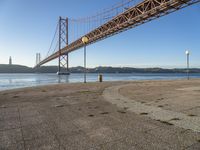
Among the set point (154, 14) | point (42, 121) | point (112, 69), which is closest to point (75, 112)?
point (42, 121)

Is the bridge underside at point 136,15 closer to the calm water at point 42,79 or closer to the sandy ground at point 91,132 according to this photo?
the calm water at point 42,79

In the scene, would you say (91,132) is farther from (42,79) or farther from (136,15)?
(42,79)

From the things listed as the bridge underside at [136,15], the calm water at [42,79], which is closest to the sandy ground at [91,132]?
the calm water at [42,79]

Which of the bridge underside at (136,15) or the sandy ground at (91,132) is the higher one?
the bridge underside at (136,15)

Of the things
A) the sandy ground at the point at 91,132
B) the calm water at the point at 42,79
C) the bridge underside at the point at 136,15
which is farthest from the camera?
the calm water at the point at 42,79

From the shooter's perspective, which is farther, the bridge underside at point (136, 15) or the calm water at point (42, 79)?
the calm water at point (42, 79)

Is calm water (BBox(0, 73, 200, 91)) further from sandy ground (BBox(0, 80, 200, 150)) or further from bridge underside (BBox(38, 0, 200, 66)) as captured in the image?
sandy ground (BBox(0, 80, 200, 150))

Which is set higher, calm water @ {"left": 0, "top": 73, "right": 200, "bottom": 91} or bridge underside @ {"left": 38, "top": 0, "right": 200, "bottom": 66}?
bridge underside @ {"left": 38, "top": 0, "right": 200, "bottom": 66}

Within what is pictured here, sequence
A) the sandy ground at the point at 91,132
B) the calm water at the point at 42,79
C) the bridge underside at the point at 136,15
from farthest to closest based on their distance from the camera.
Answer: the calm water at the point at 42,79 < the bridge underside at the point at 136,15 < the sandy ground at the point at 91,132

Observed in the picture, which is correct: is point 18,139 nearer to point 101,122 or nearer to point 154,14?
point 101,122

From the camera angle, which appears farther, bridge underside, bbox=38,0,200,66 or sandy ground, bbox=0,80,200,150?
bridge underside, bbox=38,0,200,66

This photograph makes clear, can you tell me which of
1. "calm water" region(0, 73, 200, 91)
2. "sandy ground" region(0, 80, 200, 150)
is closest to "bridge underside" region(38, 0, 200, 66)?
"calm water" region(0, 73, 200, 91)

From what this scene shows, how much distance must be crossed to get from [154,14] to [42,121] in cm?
1962

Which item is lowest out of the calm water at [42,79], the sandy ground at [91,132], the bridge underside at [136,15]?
the calm water at [42,79]
